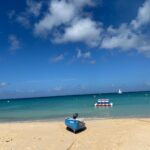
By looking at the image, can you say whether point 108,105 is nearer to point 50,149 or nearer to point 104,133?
point 104,133

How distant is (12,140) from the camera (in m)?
16.0

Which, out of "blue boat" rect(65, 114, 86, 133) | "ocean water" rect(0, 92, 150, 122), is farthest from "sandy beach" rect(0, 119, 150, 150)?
"ocean water" rect(0, 92, 150, 122)

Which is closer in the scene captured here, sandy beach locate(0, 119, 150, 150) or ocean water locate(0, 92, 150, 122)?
sandy beach locate(0, 119, 150, 150)

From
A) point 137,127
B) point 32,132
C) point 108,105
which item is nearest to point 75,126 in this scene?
point 32,132

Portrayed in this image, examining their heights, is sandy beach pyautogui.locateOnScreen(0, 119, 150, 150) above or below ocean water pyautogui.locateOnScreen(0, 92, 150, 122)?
below

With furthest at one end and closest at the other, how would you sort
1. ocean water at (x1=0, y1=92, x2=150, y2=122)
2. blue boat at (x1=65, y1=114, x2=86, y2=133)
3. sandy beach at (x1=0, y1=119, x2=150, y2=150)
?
ocean water at (x1=0, y1=92, x2=150, y2=122) → blue boat at (x1=65, y1=114, x2=86, y2=133) → sandy beach at (x1=0, y1=119, x2=150, y2=150)

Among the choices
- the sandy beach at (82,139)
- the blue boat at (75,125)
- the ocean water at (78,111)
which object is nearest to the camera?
the sandy beach at (82,139)

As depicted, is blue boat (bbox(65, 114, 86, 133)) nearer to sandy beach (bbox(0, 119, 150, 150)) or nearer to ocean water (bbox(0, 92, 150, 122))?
sandy beach (bbox(0, 119, 150, 150))

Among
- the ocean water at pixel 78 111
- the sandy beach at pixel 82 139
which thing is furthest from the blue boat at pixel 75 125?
the ocean water at pixel 78 111

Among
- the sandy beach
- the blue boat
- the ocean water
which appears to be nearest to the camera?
the sandy beach

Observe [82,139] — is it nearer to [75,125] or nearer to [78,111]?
[75,125]

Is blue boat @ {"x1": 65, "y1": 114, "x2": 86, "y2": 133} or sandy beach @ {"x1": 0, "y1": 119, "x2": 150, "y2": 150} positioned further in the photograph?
blue boat @ {"x1": 65, "y1": 114, "x2": 86, "y2": 133}

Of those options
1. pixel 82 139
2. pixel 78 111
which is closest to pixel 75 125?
pixel 82 139

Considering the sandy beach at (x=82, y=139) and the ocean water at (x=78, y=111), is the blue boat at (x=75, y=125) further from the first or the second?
the ocean water at (x=78, y=111)
